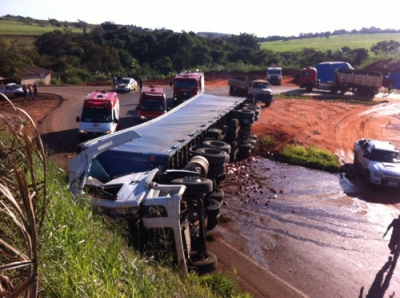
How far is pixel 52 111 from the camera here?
25484mm

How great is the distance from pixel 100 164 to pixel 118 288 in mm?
5507

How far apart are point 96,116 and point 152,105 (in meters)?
4.80

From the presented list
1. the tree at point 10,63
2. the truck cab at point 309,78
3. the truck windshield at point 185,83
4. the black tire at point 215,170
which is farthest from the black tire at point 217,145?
the truck cab at point 309,78

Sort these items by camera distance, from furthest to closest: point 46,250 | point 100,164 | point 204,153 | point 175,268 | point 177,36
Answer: point 177,36 → point 204,153 → point 100,164 → point 175,268 → point 46,250

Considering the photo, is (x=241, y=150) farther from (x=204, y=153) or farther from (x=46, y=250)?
(x=46, y=250)

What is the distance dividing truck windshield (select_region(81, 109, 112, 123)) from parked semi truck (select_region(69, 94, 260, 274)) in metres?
3.86

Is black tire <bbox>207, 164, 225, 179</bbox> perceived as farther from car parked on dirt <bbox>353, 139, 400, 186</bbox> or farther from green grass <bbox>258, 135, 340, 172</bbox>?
green grass <bbox>258, 135, 340, 172</bbox>

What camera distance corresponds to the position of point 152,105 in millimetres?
20984

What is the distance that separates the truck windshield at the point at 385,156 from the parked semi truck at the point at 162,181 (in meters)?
6.65

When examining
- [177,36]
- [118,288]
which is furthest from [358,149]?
[177,36]

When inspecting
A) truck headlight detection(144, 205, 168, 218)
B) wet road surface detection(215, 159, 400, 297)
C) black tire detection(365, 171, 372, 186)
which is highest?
truck headlight detection(144, 205, 168, 218)

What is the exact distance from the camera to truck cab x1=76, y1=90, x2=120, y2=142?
16375 mm

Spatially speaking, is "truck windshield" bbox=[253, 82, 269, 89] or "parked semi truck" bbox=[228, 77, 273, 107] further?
"truck windshield" bbox=[253, 82, 269, 89]

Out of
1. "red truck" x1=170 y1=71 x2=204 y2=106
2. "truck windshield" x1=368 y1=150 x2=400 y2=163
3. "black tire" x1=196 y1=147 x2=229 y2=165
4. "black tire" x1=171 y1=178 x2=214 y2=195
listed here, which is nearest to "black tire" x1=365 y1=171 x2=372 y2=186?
"truck windshield" x1=368 y1=150 x2=400 y2=163
